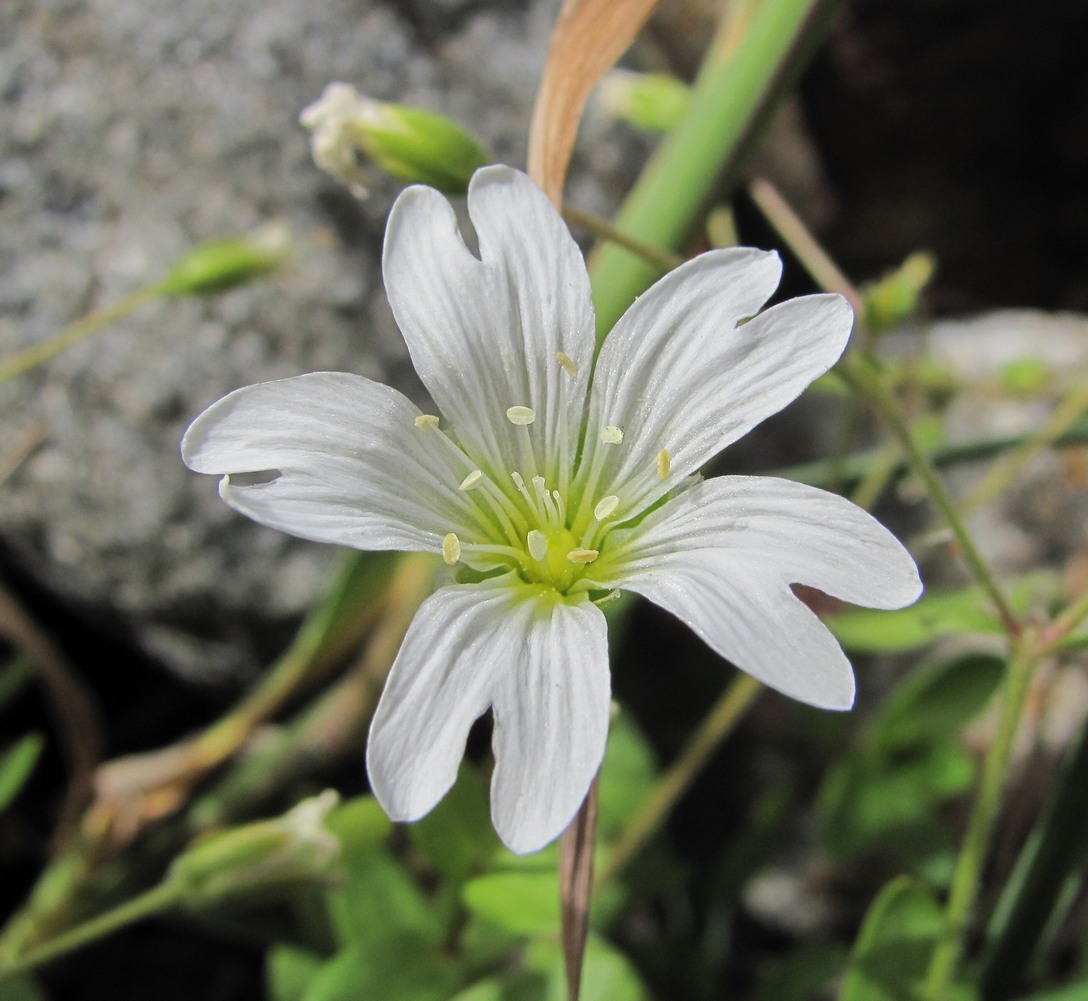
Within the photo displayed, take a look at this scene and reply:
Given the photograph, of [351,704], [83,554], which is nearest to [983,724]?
[351,704]

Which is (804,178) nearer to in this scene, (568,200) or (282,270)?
(568,200)

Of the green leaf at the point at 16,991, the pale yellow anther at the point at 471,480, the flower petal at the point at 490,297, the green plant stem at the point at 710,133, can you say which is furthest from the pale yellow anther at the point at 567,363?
the green leaf at the point at 16,991

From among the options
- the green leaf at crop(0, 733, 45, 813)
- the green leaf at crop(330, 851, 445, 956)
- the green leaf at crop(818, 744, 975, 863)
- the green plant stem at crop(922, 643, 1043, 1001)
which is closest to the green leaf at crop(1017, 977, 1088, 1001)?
the green plant stem at crop(922, 643, 1043, 1001)

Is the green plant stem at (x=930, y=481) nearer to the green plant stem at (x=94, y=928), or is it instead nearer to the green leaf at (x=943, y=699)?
the green leaf at (x=943, y=699)

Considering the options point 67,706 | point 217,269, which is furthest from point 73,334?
point 67,706

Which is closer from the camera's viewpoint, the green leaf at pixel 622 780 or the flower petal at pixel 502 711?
the flower petal at pixel 502 711

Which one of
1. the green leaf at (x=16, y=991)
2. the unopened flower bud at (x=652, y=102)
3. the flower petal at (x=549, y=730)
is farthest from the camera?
the unopened flower bud at (x=652, y=102)

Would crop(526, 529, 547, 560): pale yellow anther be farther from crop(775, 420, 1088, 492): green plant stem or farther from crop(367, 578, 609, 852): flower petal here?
crop(775, 420, 1088, 492): green plant stem
